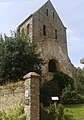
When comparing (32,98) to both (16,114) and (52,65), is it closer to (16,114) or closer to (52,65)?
(16,114)

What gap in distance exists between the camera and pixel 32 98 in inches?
547

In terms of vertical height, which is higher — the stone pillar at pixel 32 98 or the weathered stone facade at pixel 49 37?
the weathered stone facade at pixel 49 37

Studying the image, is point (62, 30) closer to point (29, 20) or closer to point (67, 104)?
point (29, 20)

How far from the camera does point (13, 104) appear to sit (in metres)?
15.6

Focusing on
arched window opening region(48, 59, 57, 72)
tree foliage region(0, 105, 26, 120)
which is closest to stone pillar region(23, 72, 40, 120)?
tree foliage region(0, 105, 26, 120)

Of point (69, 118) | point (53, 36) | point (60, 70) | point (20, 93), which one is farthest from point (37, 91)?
point (53, 36)

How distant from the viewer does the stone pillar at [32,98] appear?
1380cm

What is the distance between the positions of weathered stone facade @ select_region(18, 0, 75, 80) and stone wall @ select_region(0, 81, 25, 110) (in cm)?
1473

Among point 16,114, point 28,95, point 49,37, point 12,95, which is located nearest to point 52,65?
point 49,37

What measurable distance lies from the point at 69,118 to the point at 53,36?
19.1 m

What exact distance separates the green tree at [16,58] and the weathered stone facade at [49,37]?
607cm

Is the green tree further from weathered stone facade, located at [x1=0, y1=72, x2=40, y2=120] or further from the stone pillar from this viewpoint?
the stone pillar

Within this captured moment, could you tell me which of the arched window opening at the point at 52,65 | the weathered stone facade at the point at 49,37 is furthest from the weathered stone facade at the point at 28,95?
the arched window opening at the point at 52,65

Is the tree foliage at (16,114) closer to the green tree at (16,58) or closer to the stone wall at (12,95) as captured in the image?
the stone wall at (12,95)
